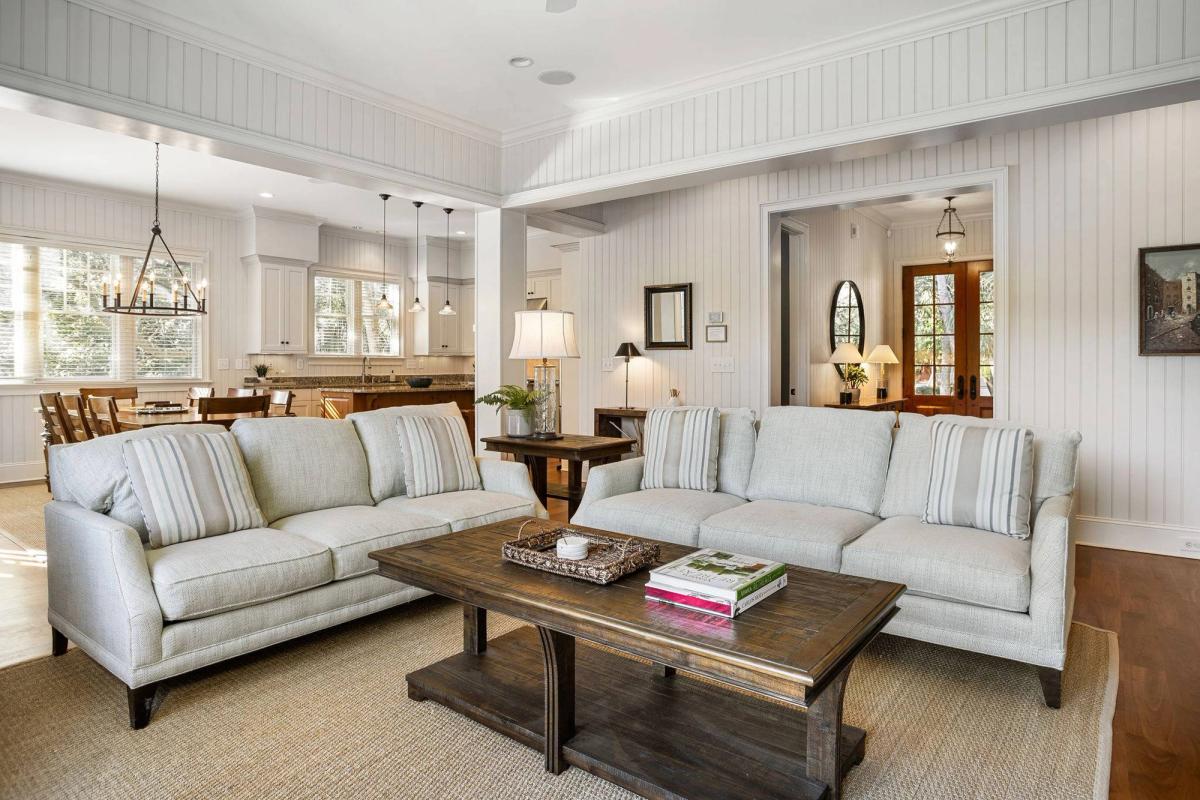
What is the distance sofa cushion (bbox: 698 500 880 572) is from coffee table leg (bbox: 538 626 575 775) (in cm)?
120

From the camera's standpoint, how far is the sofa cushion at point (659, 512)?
10.5 ft

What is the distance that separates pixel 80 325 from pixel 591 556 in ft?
22.7

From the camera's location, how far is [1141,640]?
9.62 ft

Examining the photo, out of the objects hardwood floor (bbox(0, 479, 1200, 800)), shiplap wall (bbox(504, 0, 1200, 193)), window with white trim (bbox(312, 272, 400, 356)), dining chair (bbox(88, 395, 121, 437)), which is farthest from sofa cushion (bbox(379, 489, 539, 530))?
window with white trim (bbox(312, 272, 400, 356))

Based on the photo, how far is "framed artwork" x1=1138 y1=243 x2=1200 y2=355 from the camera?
412cm

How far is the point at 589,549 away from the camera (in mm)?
2252

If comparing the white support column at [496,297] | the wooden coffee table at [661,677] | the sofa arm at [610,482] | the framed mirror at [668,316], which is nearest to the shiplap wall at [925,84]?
the white support column at [496,297]

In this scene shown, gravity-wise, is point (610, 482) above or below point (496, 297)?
below

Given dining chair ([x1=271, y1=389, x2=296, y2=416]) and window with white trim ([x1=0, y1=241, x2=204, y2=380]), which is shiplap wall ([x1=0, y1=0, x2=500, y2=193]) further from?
window with white trim ([x1=0, y1=241, x2=204, y2=380])

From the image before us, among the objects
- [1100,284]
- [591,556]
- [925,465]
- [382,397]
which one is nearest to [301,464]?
[591,556]

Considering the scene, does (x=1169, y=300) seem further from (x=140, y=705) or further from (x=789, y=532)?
(x=140, y=705)

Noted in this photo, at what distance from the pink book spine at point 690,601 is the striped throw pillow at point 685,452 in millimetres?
1862

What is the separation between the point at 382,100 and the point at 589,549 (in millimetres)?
3421

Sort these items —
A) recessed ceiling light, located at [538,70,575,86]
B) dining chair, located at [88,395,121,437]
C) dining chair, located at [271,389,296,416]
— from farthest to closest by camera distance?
dining chair, located at [271,389,296,416]
dining chair, located at [88,395,121,437]
recessed ceiling light, located at [538,70,575,86]
